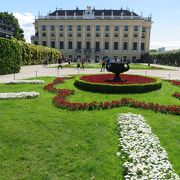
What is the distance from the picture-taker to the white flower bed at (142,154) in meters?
4.92

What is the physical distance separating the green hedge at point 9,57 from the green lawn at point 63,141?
44.6ft

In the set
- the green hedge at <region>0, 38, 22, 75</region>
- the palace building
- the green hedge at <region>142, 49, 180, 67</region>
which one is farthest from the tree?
the green hedge at <region>0, 38, 22, 75</region>

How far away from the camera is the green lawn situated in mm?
5305

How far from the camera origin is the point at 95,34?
8706cm

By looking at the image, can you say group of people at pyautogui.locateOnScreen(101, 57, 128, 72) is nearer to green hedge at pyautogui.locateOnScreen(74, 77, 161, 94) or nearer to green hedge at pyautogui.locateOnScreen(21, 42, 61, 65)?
green hedge at pyautogui.locateOnScreen(74, 77, 161, 94)

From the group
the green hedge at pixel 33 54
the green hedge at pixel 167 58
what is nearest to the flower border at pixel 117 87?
the green hedge at pixel 33 54

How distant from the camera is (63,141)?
6.85 metres

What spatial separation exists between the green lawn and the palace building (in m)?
→ 76.5

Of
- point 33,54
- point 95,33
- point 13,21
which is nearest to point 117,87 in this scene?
point 33,54

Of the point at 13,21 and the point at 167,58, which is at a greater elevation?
the point at 13,21

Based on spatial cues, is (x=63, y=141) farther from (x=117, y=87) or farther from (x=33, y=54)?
(x=33, y=54)

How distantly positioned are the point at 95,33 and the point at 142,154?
3293 inches

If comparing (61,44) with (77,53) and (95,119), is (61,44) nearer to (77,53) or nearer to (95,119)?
(77,53)

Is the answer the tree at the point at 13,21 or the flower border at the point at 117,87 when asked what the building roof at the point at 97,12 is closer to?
the tree at the point at 13,21
